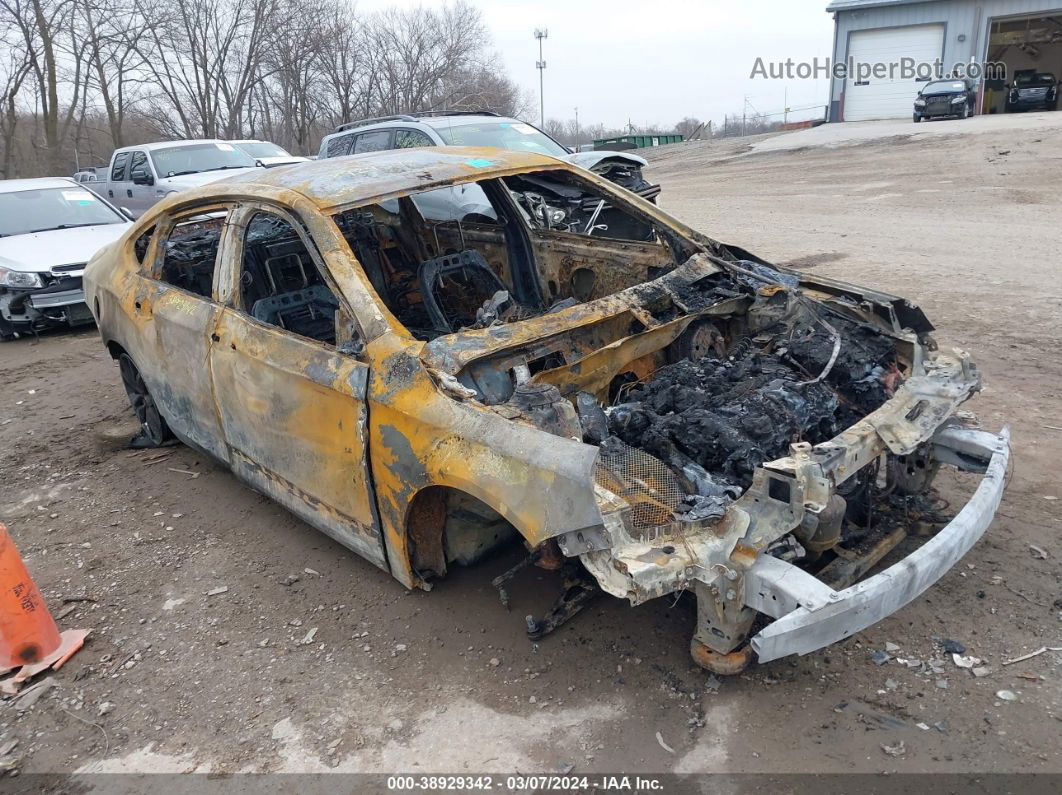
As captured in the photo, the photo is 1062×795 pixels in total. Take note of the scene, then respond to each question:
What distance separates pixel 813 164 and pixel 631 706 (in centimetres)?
1819

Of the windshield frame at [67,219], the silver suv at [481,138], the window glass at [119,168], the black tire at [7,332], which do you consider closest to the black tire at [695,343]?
the silver suv at [481,138]

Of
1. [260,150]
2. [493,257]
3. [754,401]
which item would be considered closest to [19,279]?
[493,257]

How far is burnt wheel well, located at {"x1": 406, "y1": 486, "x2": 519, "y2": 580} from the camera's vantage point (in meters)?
2.97

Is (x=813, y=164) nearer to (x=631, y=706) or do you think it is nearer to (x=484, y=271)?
(x=484, y=271)

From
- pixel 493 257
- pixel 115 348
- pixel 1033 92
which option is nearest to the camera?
pixel 493 257

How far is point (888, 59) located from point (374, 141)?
24879mm

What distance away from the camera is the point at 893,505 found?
3402 millimetres

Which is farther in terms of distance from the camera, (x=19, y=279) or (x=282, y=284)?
(x=19, y=279)

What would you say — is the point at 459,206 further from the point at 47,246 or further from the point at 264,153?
the point at 264,153

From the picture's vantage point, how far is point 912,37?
88.0ft

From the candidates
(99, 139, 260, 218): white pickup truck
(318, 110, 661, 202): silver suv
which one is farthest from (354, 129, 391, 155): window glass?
(99, 139, 260, 218): white pickup truck

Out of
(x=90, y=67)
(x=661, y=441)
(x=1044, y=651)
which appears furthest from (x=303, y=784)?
(x=90, y=67)

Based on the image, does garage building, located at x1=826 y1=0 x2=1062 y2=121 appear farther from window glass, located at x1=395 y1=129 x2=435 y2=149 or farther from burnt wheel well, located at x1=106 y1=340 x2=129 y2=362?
burnt wheel well, located at x1=106 y1=340 x2=129 y2=362

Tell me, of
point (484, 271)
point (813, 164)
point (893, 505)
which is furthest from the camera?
point (813, 164)
